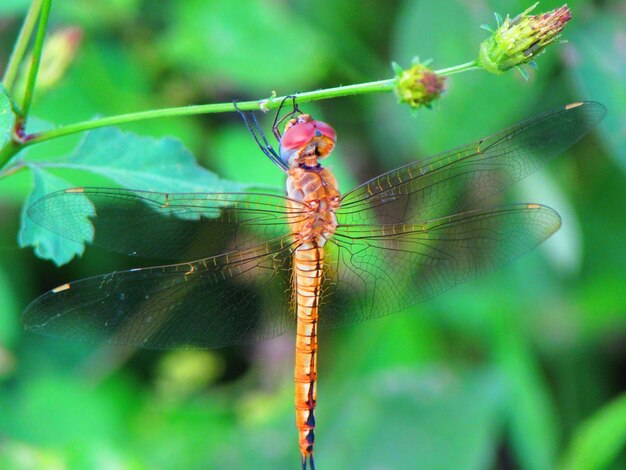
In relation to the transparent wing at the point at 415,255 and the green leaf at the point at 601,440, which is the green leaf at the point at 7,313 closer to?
the transparent wing at the point at 415,255

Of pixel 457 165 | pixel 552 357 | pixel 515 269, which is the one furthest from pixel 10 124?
pixel 552 357

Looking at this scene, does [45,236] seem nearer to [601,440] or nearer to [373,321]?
[373,321]

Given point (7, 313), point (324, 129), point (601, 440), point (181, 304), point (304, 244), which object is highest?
point (7, 313)

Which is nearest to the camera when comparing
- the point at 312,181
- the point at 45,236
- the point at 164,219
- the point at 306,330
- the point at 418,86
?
the point at 418,86

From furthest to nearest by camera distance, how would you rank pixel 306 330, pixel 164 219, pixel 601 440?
pixel 601 440 → pixel 306 330 → pixel 164 219

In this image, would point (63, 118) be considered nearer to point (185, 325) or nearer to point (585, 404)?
point (185, 325)

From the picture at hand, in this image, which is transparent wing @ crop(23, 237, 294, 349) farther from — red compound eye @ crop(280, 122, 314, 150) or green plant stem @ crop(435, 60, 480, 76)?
green plant stem @ crop(435, 60, 480, 76)

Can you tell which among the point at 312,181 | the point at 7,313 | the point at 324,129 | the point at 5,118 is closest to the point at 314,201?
the point at 312,181

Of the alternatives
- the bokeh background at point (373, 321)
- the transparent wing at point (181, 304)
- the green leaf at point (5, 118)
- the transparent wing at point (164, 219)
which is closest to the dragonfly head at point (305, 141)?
the transparent wing at point (164, 219)
